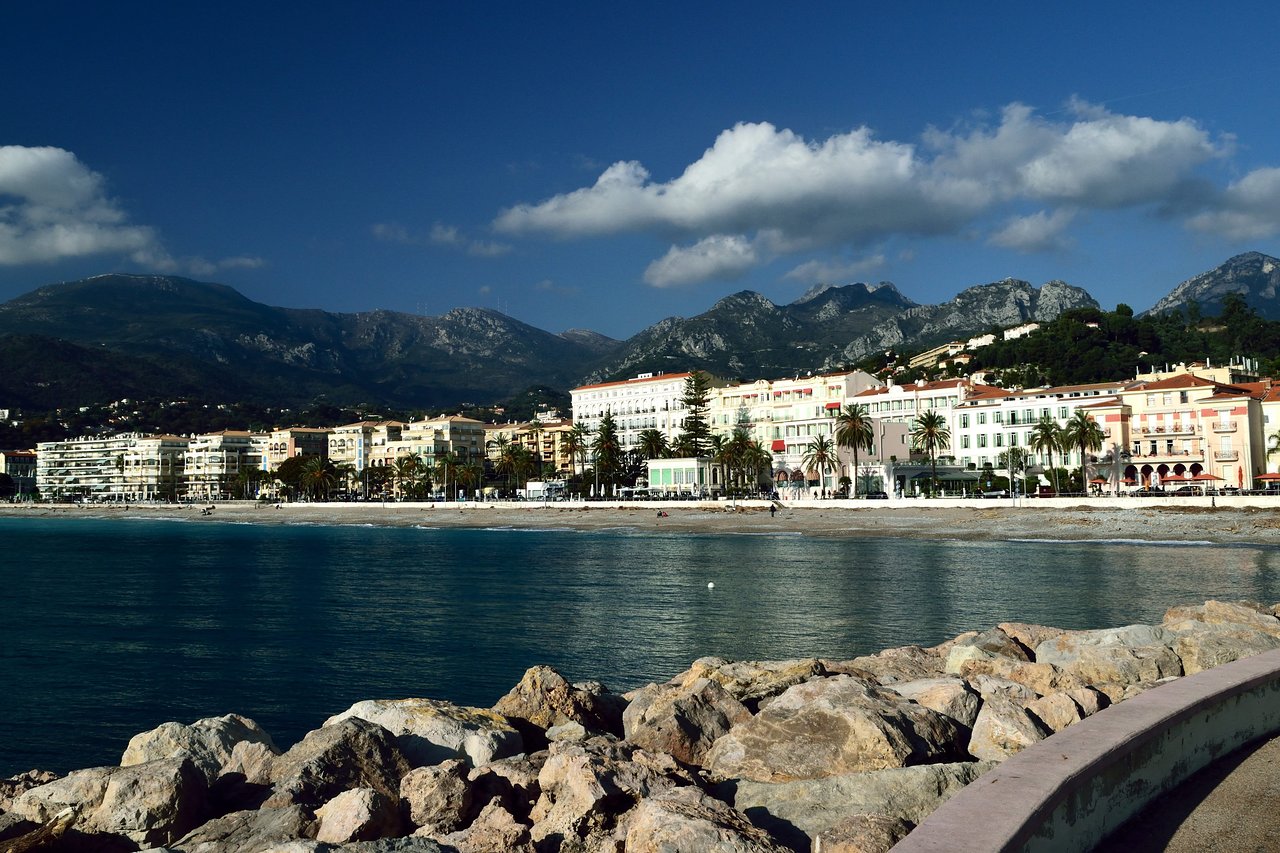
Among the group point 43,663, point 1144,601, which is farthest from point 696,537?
point 43,663

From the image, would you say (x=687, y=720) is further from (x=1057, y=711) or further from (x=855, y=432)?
(x=855, y=432)

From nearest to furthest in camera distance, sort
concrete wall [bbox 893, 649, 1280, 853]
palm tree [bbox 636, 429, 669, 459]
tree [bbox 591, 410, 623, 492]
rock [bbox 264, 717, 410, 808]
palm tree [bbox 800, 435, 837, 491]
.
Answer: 1. concrete wall [bbox 893, 649, 1280, 853]
2. rock [bbox 264, 717, 410, 808]
3. palm tree [bbox 800, 435, 837, 491]
4. tree [bbox 591, 410, 623, 492]
5. palm tree [bbox 636, 429, 669, 459]

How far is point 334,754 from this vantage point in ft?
24.3

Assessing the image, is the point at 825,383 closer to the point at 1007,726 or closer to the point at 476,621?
the point at 476,621

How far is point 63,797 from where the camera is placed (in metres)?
7.42

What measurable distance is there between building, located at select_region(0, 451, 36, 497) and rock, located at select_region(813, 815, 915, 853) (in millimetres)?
210406

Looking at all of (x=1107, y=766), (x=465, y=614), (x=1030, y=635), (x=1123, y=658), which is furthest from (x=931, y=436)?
(x=1107, y=766)

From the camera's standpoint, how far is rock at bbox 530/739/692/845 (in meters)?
6.05

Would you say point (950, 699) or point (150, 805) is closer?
point (150, 805)

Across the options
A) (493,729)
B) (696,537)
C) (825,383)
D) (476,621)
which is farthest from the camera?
(825,383)

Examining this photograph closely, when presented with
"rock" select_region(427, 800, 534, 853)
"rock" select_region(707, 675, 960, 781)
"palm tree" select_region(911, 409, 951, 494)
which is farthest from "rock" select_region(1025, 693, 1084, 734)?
"palm tree" select_region(911, 409, 951, 494)

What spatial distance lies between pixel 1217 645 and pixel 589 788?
24.3ft

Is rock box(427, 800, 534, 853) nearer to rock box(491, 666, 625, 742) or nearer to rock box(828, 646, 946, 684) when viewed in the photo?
rock box(491, 666, 625, 742)

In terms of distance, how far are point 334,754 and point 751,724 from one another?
3041 mm
